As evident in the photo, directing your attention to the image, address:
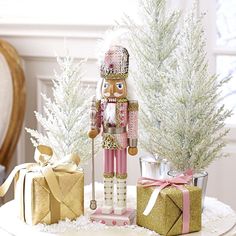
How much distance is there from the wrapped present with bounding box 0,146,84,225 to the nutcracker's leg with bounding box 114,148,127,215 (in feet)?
0.32

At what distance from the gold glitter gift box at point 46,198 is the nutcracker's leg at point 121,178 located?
99 mm

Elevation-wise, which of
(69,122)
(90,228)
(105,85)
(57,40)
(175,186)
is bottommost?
(90,228)

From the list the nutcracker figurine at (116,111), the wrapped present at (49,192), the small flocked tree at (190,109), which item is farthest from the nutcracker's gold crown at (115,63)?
the wrapped present at (49,192)

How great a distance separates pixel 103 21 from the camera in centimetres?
254

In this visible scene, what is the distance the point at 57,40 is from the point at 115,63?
991mm

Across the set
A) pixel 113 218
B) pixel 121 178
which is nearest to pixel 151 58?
pixel 121 178

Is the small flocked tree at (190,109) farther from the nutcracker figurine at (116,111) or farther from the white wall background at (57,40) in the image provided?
the white wall background at (57,40)

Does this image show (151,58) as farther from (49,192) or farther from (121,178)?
(49,192)

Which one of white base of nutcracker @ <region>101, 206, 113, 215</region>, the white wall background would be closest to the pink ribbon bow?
white base of nutcracker @ <region>101, 206, 113, 215</region>

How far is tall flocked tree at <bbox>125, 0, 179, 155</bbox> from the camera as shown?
1.93m

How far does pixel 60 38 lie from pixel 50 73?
6.2 inches

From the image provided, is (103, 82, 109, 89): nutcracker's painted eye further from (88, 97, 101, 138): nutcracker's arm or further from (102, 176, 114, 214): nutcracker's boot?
(102, 176, 114, 214): nutcracker's boot

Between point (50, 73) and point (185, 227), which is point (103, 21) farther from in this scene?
point (185, 227)

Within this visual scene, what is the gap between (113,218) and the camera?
1706mm
